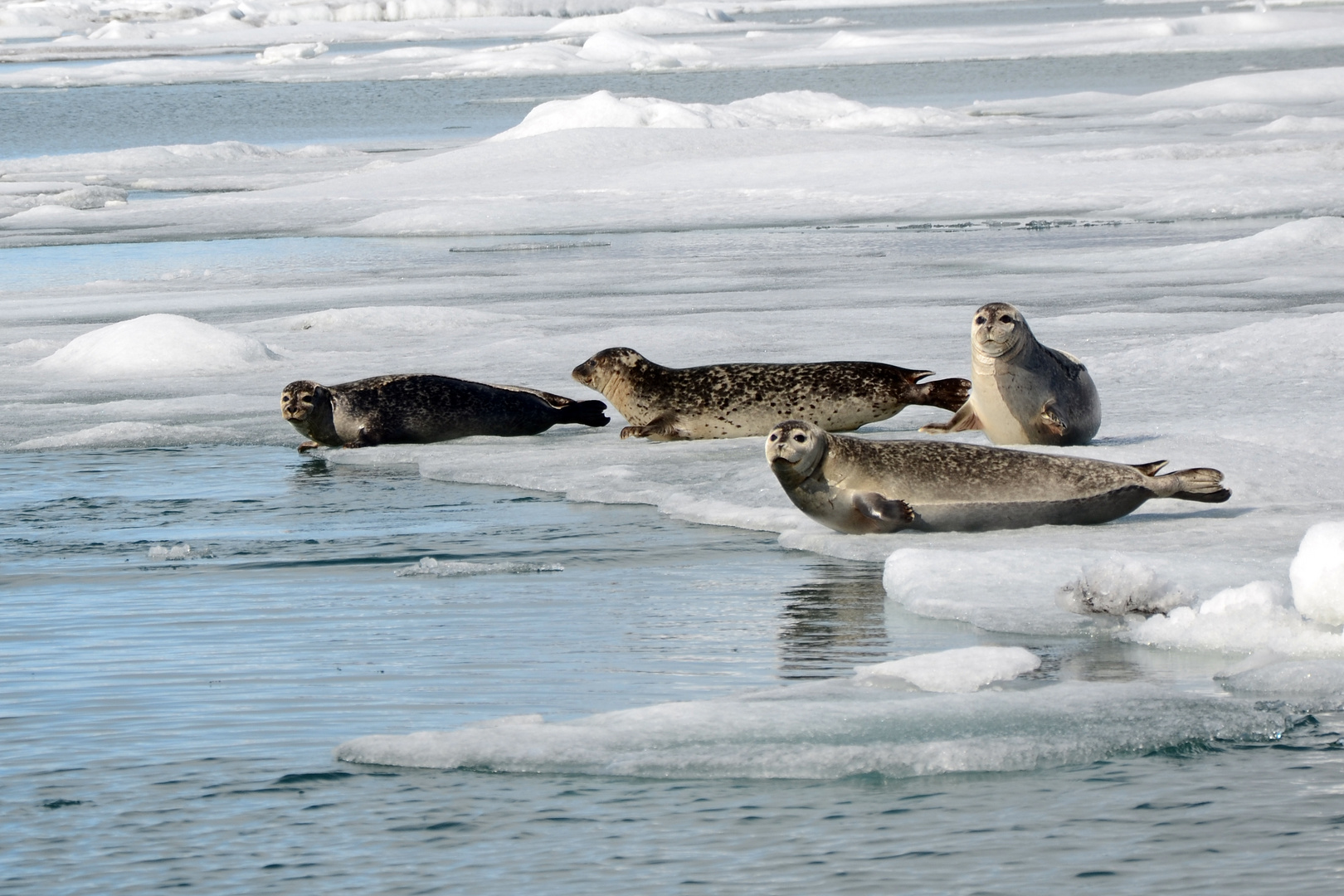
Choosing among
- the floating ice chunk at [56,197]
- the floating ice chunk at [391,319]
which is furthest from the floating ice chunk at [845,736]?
the floating ice chunk at [56,197]

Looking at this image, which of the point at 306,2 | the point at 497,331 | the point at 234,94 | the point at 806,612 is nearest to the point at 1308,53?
the point at 234,94

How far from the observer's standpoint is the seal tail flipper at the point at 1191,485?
563 cm

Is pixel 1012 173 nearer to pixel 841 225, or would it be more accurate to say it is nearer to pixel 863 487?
pixel 841 225

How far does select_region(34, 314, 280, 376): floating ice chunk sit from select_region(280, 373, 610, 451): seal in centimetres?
212

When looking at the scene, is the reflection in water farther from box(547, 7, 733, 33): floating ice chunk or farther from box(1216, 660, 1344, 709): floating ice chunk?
box(547, 7, 733, 33): floating ice chunk

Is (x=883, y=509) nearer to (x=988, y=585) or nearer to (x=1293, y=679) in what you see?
(x=988, y=585)

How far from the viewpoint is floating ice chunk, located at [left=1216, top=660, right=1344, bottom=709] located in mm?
3863

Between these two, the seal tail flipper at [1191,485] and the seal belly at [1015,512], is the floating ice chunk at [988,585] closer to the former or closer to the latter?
the seal belly at [1015,512]

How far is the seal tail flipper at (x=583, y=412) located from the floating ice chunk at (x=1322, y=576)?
4201 millimetres

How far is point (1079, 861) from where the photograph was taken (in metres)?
3.01

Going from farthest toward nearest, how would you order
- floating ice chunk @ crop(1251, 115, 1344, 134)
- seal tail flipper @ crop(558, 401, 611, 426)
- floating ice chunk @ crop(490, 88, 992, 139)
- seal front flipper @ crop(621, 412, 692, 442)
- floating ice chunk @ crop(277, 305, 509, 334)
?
floating ice chunk @ crop(490, 88, 992, 139)
floating ice chunk @ crop(1251, 115, 1344, 134)
floating ice chunk @ crop(277, 305, 509, 334)
seal tail flipper @ crop(558, 401, 611, 426)
seal front flipper @ crop(621, 412, 692, 442)

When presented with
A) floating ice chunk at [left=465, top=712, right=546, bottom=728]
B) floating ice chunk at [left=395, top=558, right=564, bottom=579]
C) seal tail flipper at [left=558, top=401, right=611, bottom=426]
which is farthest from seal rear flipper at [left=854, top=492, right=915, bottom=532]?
seal tail flipper at [left=558, top=401, right=611, bottom=426]

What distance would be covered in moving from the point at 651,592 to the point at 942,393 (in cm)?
280

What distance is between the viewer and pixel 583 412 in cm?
818
